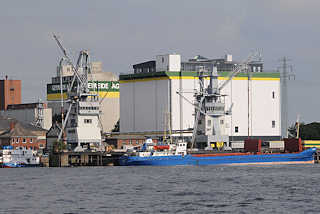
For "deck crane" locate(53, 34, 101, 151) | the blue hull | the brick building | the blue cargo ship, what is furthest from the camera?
the brick building

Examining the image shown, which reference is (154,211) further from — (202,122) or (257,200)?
(202,122)

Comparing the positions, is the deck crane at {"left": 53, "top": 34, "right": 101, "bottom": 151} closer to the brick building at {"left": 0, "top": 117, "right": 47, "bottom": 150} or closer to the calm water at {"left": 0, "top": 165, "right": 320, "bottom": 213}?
the brick building at {"left": 0, "top": 117, "right": 47, "bottom": 150}

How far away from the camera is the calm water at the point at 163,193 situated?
71375mm

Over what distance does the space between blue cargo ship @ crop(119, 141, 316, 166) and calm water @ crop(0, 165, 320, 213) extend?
3018 centimetres

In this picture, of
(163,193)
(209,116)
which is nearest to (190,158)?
(209,116)

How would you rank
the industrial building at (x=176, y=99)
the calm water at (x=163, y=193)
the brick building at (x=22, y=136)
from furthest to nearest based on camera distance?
the industrial building at (x=176, y=99), the brick building at (x=22, y=136), the calm water at (x=163, y=193)

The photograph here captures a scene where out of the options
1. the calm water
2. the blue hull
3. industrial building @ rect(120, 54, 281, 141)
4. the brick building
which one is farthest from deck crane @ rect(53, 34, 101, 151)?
the calm water

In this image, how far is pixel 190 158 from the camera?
14712 centimetres

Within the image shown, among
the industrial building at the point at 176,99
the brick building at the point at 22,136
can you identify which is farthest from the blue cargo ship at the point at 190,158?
the brick building at the point at 22,136

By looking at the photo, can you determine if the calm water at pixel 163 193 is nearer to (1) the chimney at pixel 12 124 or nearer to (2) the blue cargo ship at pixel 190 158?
(2) the blue cargo ship at pixel 190 158

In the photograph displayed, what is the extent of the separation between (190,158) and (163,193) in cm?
6356

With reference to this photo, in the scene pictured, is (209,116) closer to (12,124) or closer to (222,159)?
(222,159)

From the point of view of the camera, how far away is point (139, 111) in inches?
7795

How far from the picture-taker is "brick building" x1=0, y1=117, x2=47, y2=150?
18000cm
